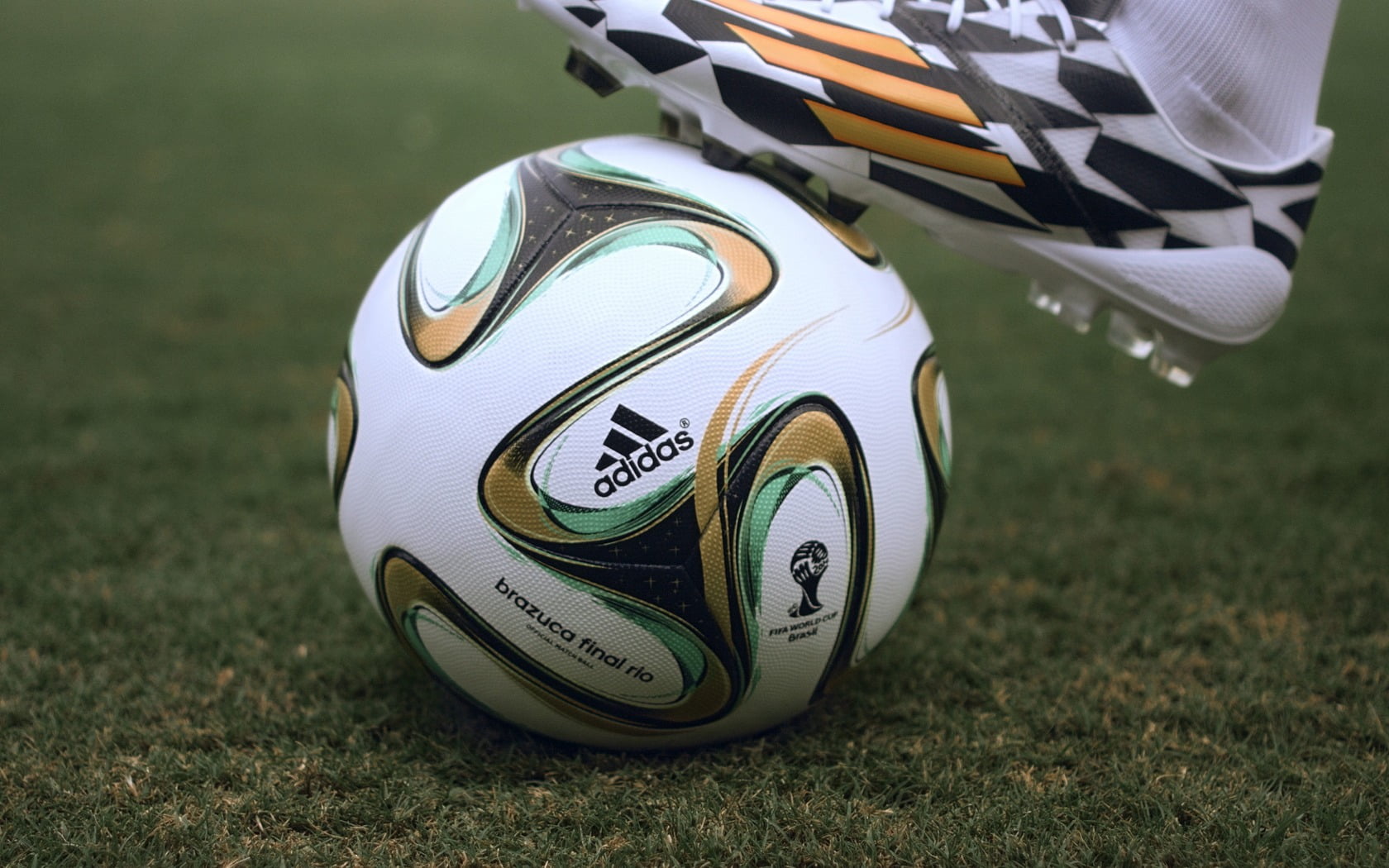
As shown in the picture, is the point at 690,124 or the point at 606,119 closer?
the point at 690,124

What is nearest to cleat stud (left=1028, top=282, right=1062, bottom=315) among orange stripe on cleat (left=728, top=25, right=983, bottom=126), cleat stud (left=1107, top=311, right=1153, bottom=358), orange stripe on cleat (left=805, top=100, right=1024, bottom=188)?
cleat stud (left=1107, top=311, right=1153, bottom=358)

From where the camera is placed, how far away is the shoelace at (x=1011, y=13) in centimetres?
231

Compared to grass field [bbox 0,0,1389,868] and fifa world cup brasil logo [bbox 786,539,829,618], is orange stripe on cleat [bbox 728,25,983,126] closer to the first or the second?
fifa world cup brasil logo [bbox 786,539,829,618]

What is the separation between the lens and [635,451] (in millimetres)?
2006

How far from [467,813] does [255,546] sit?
166 centimetres

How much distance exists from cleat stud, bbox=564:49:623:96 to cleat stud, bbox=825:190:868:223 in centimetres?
48

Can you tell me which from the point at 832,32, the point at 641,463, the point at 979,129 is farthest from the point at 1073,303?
the point at 641,463

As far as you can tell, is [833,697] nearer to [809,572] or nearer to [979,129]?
[809,572]

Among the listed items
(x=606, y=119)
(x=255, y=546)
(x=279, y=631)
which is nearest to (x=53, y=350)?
(x=255, y=546)

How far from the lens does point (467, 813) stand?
210 centimetres

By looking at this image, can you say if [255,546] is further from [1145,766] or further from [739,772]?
[1145,766]

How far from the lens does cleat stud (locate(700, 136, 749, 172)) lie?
232 cm

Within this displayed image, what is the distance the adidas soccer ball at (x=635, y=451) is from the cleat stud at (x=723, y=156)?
4cm

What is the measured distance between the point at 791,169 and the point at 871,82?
10.0 inches
